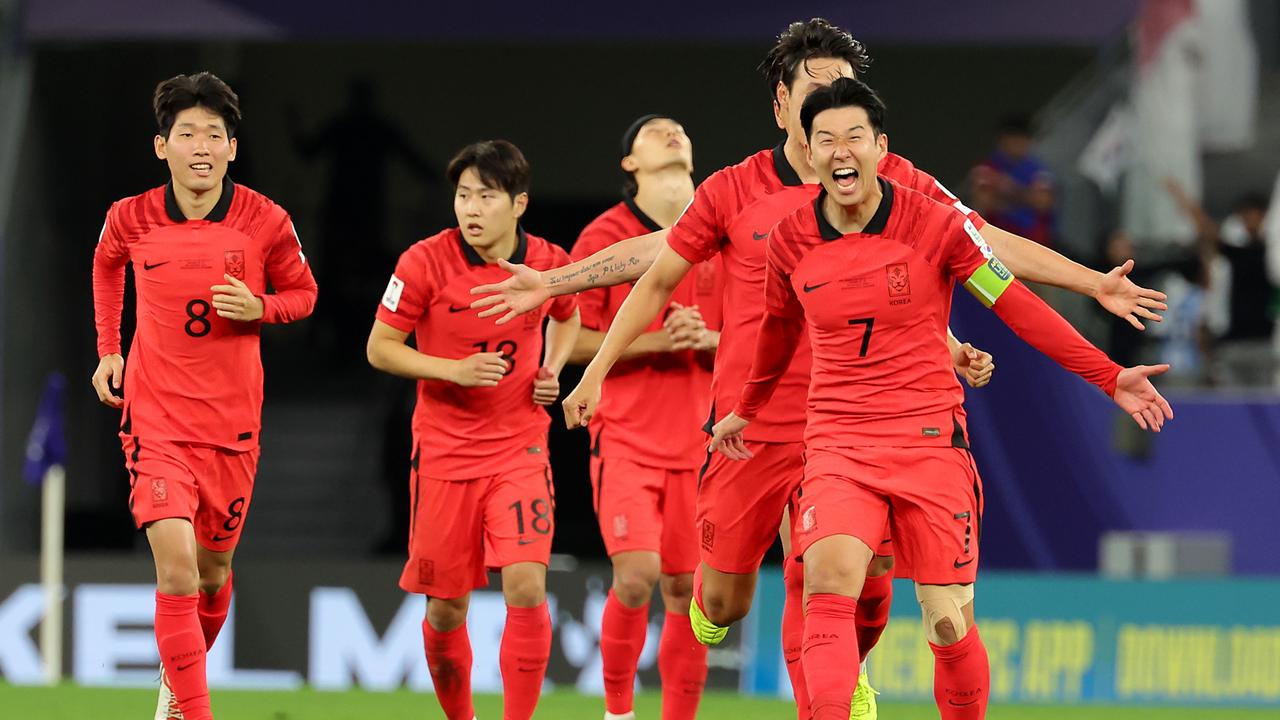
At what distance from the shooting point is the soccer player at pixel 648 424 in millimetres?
8016

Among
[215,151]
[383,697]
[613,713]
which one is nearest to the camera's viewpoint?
[215,151]

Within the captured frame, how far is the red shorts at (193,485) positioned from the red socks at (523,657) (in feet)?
3.56

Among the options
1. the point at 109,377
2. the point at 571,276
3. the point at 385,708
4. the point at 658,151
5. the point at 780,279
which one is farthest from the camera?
the point at 385,708

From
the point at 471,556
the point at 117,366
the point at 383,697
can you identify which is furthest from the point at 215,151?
the point at 383,697

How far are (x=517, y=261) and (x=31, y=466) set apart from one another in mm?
4928

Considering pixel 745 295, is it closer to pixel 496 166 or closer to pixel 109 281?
pixel 496 166

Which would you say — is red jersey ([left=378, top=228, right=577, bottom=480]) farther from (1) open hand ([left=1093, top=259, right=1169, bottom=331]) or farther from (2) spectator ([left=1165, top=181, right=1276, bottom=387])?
(2) spectator ([left=1165, top=181, right=1276, bottom=387])

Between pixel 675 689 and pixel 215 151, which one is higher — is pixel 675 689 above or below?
below

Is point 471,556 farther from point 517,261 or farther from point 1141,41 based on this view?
point 1141,41

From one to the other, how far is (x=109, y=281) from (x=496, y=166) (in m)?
1.58

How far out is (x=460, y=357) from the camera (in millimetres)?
7566

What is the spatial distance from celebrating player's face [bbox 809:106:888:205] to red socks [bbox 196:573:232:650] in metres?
3.05

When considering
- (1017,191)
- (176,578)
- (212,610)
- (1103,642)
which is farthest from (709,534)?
(1017,191)

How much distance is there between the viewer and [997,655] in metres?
11.2
